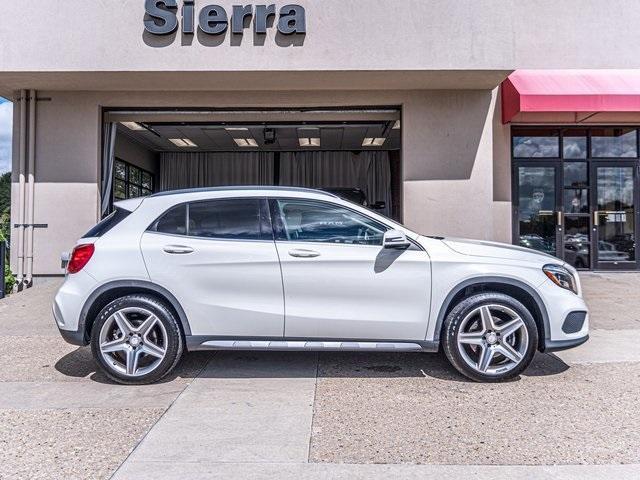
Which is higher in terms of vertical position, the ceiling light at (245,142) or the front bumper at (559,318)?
the ceiling light at (245,142)

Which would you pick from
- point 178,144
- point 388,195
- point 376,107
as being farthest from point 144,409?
point 388,195

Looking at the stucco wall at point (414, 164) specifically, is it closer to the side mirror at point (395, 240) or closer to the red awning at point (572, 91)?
the red awning at point (572, 91)

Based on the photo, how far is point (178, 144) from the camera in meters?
17.2

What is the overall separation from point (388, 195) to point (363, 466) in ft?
54.2

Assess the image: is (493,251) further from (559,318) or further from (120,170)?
(120,170)

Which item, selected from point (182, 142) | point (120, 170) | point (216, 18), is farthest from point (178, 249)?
point (182, 142)

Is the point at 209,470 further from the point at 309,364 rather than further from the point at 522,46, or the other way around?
the point at 522,46

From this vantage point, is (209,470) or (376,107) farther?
(376,107)

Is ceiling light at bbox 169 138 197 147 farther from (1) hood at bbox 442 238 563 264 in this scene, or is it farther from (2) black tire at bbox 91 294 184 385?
(1) hood at bbox 442 238 563 264

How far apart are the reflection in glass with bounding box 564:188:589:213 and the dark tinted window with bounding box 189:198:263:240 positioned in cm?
905

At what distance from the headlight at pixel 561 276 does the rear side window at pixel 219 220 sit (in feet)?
8.33

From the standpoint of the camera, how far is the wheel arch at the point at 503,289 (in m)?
4.49

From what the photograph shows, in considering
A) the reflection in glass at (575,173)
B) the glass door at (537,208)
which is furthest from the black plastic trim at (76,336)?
the reflection in glass at (575,173)

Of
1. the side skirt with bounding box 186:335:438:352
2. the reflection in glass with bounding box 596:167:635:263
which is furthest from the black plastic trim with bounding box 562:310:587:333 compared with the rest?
the reflection in glass with bounding box 596:167:635:263
